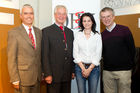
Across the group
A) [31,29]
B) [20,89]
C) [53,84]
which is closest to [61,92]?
[53,84]

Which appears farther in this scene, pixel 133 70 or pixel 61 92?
pixel 133 70

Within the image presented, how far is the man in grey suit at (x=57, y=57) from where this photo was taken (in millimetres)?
2275

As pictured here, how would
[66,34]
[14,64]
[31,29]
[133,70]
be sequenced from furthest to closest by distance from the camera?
[133,70]
[66,34]
[31,29]
[14,64]

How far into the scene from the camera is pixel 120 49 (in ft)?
7.98

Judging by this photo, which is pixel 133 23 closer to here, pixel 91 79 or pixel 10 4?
pixel 91 79

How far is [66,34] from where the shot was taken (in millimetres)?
2471

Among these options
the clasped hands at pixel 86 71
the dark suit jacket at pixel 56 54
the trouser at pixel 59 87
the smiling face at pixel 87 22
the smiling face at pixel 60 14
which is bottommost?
the trouser at pixel 59 87

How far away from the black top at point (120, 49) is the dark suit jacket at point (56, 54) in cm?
64

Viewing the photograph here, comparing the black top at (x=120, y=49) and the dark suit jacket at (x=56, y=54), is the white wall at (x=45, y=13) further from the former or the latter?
the black top at (x=120, y=49)

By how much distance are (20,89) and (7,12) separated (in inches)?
51.4

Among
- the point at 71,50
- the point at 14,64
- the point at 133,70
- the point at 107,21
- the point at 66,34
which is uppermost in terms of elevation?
the point at 107,21

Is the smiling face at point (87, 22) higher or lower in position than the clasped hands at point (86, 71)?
higher

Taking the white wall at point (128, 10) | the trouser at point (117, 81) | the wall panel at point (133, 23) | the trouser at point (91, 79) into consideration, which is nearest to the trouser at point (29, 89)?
the trouser at point (91, 79)

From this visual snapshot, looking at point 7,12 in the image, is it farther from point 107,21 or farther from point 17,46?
point 107,21
